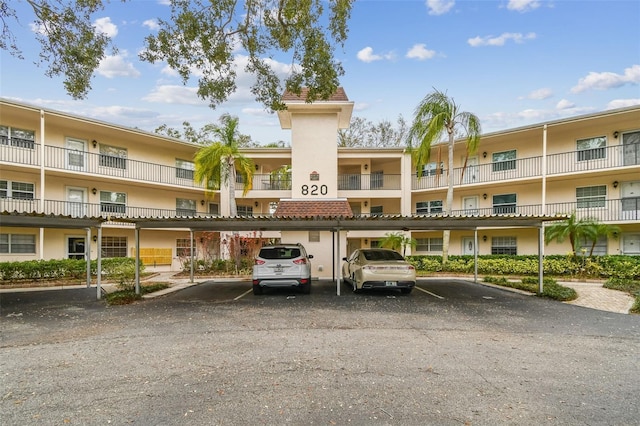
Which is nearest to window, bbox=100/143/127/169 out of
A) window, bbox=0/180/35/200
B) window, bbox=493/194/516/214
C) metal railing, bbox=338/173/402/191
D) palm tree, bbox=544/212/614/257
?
window, bbox=0/180/35/200

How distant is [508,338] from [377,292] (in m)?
6.20

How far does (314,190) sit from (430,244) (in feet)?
32.6

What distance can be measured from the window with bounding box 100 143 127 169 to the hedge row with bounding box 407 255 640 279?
18.0 meters

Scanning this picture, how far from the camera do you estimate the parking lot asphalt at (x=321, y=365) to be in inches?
155

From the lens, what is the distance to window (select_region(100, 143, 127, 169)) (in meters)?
21.5

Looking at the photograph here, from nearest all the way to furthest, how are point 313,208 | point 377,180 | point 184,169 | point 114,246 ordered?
point 313,208
point 114,246
point 377,180
point 184,169

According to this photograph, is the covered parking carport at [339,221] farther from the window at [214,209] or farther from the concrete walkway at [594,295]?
the window at [214,209]

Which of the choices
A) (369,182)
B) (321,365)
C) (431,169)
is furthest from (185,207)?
(321,365)

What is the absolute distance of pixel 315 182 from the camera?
19.0 meters

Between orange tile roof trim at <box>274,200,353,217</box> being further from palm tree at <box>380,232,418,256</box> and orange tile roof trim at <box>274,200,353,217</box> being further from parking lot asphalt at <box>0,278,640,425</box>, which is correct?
parking lot asphalt at <box>0,278,640,425</box>

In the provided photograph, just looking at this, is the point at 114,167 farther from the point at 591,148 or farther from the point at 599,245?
the point at 599,245

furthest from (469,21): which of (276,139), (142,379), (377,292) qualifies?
(276,139)

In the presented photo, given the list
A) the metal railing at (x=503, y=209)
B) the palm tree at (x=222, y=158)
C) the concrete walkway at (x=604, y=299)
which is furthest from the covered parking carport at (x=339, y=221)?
the palm tree at (x=222, y=158)

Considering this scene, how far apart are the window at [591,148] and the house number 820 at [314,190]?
45.4 feet
